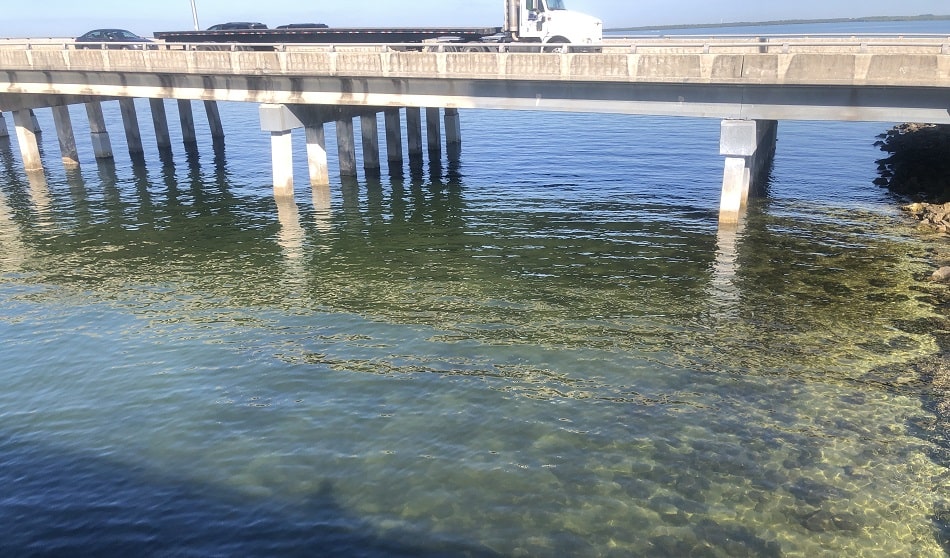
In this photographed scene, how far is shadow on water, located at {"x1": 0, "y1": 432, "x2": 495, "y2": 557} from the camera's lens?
1128cm

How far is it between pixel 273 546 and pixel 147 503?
2.93 meters

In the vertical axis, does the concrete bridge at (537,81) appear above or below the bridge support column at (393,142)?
above

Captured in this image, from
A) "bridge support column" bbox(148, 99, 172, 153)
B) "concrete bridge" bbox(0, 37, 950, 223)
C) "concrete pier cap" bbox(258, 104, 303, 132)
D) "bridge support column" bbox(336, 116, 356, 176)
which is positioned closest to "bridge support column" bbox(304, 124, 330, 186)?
"concrete bridge" bbox(0, 37, 950, 223)

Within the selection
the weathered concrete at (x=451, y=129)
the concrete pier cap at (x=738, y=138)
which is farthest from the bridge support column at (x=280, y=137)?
the concrete pier cap at (x=738, y=138)

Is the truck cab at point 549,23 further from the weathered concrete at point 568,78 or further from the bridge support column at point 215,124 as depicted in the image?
the bridge support column at point 215,124

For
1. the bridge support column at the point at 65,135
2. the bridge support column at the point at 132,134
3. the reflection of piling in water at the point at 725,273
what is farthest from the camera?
the bridge support column at the point at 132,134

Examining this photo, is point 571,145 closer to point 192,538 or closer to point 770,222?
point 770,222

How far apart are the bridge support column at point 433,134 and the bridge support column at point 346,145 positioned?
22.5ft

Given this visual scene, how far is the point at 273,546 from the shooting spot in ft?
37.1

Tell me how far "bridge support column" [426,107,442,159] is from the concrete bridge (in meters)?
3.76

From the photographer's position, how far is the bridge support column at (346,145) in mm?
38312

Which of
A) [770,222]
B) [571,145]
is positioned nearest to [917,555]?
[770,222]

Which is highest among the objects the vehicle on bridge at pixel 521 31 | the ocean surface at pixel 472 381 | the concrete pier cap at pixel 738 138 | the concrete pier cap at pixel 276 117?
the vehicle on bridge at pixel 521 31

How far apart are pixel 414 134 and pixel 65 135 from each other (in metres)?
22.4
